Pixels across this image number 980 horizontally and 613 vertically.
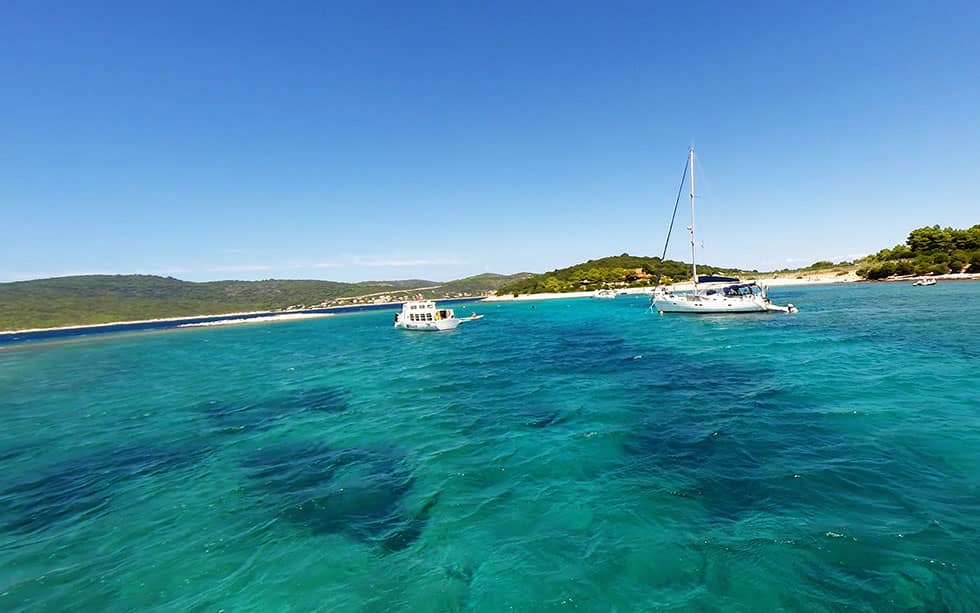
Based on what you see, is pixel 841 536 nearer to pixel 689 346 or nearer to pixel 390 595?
pixel 390 595

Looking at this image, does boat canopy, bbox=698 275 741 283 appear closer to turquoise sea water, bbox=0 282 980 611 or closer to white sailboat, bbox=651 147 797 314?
white sailboat, bbox=651 147 797 314

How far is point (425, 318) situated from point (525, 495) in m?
56.1

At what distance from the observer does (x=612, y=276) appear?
172 meters

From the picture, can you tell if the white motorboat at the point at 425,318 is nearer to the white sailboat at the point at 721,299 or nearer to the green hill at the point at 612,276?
the white sailboat at the point at 721,299

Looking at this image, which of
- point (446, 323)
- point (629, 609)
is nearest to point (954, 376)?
point (629, 609)

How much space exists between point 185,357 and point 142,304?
184280 millimetres

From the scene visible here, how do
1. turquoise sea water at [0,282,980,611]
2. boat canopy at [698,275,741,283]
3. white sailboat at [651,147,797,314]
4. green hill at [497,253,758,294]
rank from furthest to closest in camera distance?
green hill at [497,253,758,294] → boat canopy at [698,275,741,283] → white sailboat at [651,147,797,314] → turquoise sea water at [0,282,980,611]

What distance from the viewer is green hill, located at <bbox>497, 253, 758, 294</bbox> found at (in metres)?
170

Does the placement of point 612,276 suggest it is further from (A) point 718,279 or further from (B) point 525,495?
(B) point 525,495

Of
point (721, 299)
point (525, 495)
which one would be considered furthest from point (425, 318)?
point (525, 495)

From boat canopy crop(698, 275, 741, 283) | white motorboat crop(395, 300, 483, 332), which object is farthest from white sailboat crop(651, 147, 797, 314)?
white motorboat crop(395, 300, 483, 332)

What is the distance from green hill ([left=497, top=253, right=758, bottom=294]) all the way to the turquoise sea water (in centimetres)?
14736

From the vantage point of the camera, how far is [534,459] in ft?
42.4

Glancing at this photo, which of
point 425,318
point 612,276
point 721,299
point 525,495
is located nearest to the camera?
point 525,495
